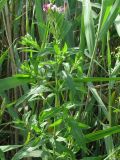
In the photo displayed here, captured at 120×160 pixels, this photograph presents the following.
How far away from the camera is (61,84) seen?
1.13m

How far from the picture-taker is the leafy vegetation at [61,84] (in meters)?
1.11

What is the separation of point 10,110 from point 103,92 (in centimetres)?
35

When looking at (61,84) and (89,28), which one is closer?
(61,84)

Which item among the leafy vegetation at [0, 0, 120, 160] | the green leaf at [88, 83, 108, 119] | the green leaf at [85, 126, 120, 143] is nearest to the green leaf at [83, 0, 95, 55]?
the leafy vegetation at [0, 0, 120, 160]

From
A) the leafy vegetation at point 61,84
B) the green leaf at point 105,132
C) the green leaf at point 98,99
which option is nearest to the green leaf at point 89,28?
the leafy vegetation at point 61,84

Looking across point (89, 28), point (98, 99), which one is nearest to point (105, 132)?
point (98, 99)

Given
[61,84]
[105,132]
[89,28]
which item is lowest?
[105,132]

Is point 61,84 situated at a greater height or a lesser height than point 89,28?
lesser

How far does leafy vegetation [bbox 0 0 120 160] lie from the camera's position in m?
1.11

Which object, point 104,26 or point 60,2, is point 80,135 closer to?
point 104,26

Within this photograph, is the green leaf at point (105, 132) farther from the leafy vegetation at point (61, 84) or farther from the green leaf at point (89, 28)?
the green leaf at point (89, 28)

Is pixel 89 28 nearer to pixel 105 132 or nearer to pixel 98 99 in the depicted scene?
pixel 98 99

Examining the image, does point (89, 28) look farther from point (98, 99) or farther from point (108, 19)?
point (98, 99)

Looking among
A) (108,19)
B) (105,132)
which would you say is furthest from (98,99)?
(108,19)
